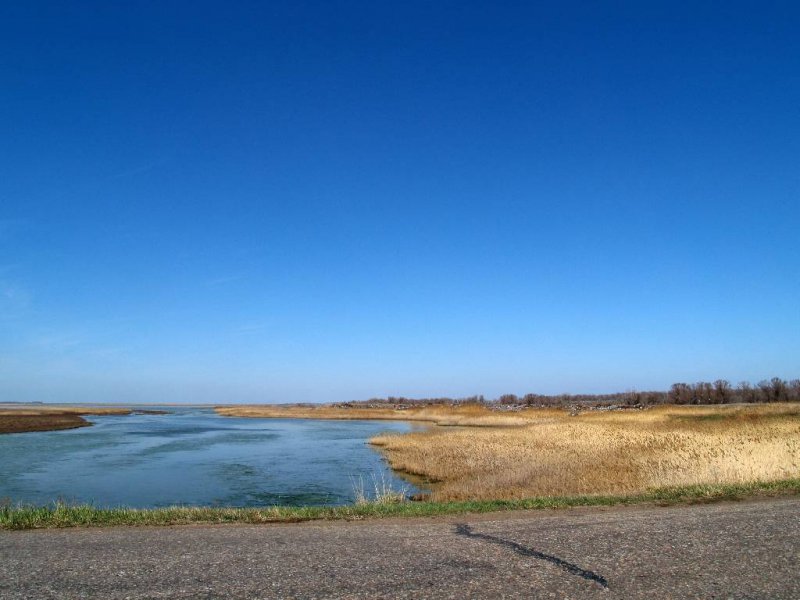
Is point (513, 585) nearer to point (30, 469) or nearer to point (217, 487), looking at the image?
point (217, 487)

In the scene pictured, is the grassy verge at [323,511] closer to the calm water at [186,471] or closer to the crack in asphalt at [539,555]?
the crack in asphalt at [539,555]

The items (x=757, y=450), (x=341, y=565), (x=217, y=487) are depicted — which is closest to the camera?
(x=341, y=565)

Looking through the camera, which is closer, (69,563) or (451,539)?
(69,563)

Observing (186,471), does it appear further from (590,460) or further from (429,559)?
(429,559)

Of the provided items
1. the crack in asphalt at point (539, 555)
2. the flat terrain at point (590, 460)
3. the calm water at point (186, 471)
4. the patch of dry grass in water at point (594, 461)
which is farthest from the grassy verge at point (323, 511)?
the calm water at point (186, 471)

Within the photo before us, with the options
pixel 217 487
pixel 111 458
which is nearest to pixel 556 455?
pixel 217 487

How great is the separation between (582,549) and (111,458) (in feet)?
114

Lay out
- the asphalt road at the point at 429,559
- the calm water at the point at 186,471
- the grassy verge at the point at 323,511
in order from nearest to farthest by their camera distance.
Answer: the asphalt road at the point at 429,559
the grassy verge at the point at 323,511
the calm water at the point at 186,471

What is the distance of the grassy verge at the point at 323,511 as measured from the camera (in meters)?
11.9

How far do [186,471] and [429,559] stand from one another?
2555 cm

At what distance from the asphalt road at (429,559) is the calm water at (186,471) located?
10671 millimetres

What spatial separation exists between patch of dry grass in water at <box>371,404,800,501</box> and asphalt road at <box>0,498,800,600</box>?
297 inches

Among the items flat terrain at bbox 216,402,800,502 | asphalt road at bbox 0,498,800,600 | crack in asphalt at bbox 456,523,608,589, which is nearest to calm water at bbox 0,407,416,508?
flat terrain at bbox 216,402,800,502

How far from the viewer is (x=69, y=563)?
8414 millimetres
